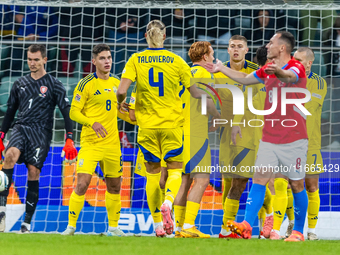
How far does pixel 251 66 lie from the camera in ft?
18.9

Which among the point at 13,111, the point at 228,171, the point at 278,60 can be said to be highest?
the point at 278,60

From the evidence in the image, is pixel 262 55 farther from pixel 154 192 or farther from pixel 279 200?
pixel 154 192

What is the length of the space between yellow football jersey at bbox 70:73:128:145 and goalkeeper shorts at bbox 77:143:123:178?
8 centimetres

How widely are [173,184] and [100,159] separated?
132cm

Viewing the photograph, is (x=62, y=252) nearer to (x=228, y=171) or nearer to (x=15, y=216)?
(x=228, y=171)

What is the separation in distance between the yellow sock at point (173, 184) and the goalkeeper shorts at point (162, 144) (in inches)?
4.8

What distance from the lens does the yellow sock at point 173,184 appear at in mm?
4719

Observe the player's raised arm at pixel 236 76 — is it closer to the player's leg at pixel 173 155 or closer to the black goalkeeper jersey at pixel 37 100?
the player's leg at pixel 173 155

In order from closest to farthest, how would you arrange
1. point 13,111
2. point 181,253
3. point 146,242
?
point 181,253, point 146,242, point 13,111

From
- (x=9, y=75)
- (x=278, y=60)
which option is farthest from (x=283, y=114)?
(x=9, y=75)

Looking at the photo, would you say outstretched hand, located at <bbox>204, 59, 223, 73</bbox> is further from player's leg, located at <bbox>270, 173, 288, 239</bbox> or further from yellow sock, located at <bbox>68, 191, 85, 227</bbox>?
yellow sock, located at <bbox>68, 191, 85, 227</bbox>

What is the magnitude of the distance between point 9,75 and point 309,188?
5.40m

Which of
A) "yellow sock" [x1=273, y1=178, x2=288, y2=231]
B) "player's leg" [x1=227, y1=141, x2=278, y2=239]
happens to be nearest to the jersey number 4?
"player's leg" [x1=227, y1=141, x2=278, y2=239]

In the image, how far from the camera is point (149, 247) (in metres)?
3.82
